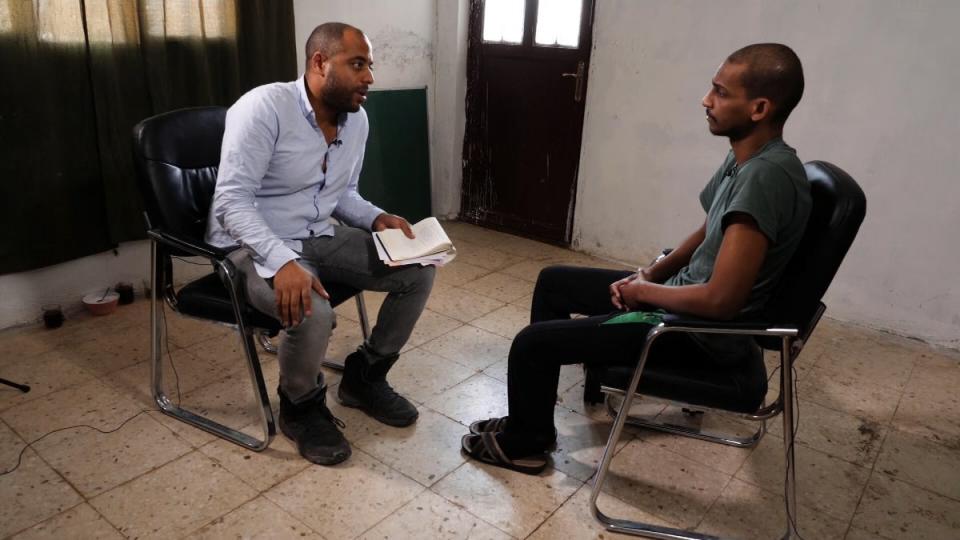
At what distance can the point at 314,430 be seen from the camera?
1926 mm

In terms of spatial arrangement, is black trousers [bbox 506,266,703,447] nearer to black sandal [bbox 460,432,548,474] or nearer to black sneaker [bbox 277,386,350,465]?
black sandal [bbox 460,432,548,474]

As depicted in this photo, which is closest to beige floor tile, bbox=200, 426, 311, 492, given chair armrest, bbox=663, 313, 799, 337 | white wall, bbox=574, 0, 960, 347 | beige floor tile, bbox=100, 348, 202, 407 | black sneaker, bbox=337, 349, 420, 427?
black sneaker, bbox=337, 349, 420, 427

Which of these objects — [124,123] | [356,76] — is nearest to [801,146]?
[356,76]

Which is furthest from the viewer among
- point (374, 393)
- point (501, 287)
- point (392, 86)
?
point (392, 86)

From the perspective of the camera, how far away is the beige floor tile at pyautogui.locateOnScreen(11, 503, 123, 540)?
157 cm

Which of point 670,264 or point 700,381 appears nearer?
point 700,381

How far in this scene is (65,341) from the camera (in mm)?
2492

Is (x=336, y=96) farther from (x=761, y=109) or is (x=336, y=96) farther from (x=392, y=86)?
(x=392, y=86)

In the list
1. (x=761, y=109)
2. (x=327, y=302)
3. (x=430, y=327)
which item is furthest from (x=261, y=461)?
(x=761, y=109)

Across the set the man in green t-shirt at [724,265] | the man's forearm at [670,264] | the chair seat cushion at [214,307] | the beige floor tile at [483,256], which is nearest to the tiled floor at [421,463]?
the man in green t-shirt at [724,265]

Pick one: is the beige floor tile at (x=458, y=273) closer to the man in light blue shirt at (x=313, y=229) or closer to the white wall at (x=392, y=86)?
the white wall at (x=392, y=86)

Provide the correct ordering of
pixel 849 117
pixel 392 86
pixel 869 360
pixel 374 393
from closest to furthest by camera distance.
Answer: pixel 374 393 < pixel 869 360 < pixel 849 117 < pixel 392 86

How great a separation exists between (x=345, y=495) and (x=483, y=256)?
2.10 m

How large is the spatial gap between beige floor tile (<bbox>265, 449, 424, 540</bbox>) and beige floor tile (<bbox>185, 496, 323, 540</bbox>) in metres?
0.02
